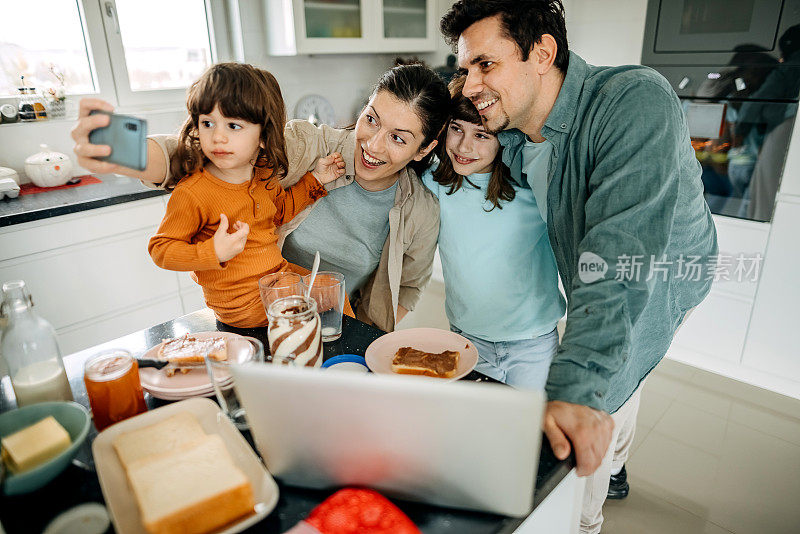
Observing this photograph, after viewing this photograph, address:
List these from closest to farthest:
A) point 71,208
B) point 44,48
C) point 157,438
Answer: point 157,438
point 71,208
point 44,48

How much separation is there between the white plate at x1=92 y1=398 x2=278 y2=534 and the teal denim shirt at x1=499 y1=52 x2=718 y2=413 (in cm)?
47

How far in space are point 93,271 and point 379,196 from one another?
5.04 feet

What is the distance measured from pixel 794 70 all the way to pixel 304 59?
8.08ft

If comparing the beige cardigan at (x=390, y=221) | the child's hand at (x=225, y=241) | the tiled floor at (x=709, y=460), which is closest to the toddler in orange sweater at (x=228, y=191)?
the child's hand at (x=225, y=241)

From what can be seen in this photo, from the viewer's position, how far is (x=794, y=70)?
2068mm

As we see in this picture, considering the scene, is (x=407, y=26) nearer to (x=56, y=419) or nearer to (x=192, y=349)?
(x=192, y=349)

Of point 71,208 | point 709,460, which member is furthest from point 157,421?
point 709,460

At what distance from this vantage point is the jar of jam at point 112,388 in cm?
83

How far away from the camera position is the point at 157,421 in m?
0.81

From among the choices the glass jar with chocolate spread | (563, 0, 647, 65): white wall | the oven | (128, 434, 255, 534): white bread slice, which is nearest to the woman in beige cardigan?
the glass jar with chocolate spread

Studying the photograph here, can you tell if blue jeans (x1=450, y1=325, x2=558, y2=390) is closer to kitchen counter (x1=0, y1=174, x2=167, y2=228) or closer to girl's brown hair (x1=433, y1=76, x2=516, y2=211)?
girl's brown hair (x1=433, y1=76, x2=516, y2=211)

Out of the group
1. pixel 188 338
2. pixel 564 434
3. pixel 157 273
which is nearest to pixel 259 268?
pixel 188 338

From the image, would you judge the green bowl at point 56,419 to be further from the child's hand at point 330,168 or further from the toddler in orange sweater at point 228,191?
the child's hand at point 330,168

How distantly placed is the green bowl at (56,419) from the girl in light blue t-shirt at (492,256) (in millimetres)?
1034
